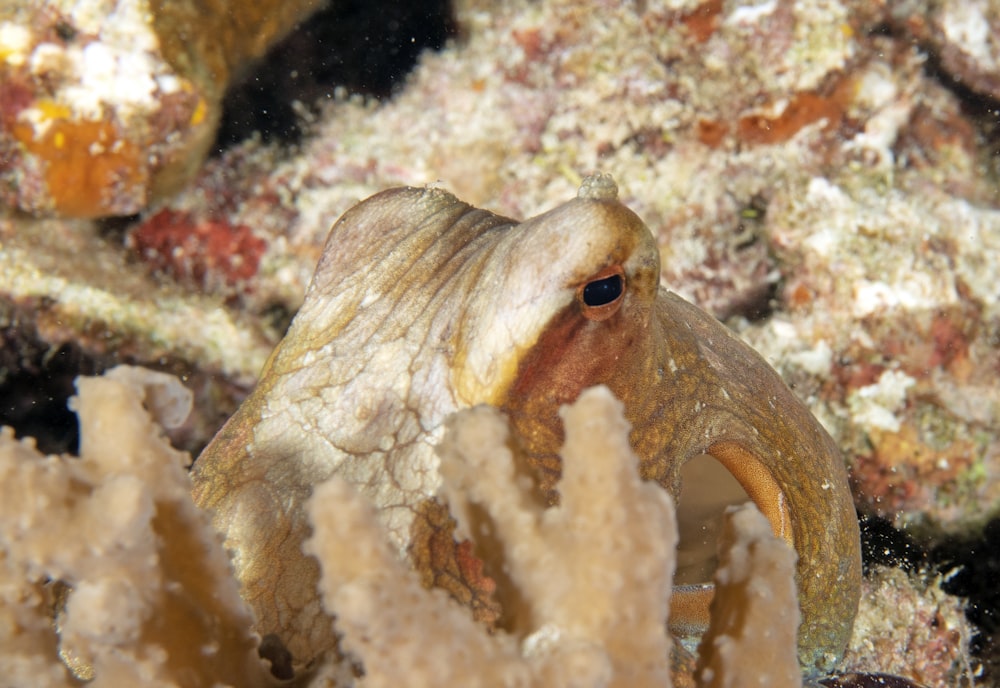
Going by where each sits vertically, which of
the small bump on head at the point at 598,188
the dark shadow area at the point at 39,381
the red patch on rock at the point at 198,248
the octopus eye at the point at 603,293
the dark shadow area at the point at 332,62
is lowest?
the dark shadow area at the point at 39,381

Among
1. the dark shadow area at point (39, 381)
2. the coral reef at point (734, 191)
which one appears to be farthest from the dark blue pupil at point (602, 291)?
the dark shadow area at point (39, 381)

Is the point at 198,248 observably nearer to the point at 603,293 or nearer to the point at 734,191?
the point at 734,191

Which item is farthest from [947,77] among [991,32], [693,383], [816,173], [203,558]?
[203,558]

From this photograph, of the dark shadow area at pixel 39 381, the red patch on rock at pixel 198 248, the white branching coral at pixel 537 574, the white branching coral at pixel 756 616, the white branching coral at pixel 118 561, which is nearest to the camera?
the white branching coral at pixel 537 574

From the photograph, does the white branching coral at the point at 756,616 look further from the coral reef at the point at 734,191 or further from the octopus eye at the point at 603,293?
the coral reef at the point at 734,191

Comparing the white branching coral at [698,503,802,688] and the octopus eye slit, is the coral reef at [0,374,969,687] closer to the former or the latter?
the white branching coral at [698,503,802,688]
